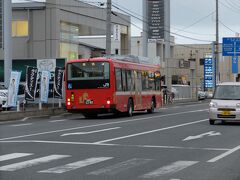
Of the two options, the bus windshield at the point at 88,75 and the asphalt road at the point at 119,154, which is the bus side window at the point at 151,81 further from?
the asphalt road at the point at 119,154

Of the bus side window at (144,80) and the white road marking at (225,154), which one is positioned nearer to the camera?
the white road marking at (225,154)

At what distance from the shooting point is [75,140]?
16.2m

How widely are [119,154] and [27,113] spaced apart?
1575 centimetres

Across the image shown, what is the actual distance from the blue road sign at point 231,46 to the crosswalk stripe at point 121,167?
48.6 metres

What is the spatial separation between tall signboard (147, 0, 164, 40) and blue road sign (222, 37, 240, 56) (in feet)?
23.0

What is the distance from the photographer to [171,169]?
35.3 ft

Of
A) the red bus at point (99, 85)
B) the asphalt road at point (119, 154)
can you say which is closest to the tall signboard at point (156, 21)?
the red bus at point (99, 85)

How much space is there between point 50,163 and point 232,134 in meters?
8.76

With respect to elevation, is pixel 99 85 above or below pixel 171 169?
above

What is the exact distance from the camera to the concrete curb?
2634 cm

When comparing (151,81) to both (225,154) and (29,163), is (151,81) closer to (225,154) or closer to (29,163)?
(225,154)

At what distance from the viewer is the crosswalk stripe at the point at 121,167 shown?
10383 mm

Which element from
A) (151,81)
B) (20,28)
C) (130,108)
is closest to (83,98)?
(130,108)

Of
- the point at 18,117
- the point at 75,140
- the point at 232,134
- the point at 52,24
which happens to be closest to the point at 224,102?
the point at 232,134
